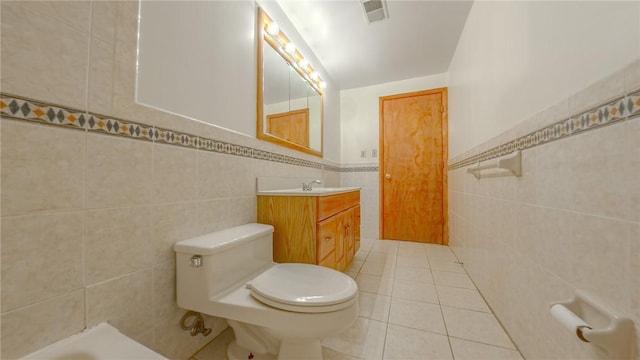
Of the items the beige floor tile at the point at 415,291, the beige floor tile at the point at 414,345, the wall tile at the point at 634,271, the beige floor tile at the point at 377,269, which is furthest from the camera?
the beige floor tile at the point at 377,269

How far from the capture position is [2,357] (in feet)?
1.76

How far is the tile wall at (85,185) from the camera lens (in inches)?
22.2

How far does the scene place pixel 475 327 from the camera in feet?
3.98

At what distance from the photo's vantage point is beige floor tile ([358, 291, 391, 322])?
132 centimetres

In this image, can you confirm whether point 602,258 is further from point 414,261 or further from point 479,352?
point 414,261

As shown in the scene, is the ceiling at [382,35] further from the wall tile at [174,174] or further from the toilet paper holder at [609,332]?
the toilet paper holder at [609,332]

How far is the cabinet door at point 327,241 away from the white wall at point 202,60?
77 centimetres

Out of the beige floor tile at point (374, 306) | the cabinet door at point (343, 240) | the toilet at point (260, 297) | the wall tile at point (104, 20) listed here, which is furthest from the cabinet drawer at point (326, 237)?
the wall tile at point (104, 20)

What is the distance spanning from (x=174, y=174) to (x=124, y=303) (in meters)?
0.49

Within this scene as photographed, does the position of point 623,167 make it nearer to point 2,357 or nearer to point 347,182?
point 2,357

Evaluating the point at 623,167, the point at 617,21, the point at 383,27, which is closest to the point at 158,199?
the point at 623,167

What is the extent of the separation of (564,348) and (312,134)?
2155 mm

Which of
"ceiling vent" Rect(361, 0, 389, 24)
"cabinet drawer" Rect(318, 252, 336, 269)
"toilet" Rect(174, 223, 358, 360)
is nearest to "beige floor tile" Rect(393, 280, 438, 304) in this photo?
"cabinet drawer" Rect(318, 252, 336, 269)

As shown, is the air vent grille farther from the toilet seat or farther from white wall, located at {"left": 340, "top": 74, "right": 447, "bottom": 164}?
the toilet seat
